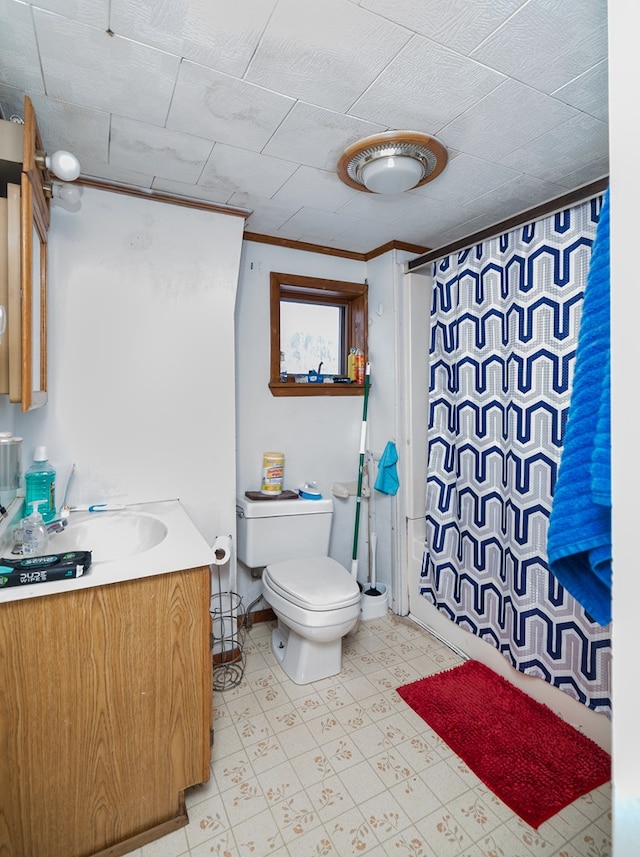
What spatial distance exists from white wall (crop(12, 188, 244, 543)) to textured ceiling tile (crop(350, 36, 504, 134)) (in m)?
0.95

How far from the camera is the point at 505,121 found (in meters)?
1.41

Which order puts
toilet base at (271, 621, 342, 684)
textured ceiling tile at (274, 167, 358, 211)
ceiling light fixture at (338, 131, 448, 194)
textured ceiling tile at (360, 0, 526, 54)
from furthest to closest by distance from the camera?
1. toilet base at (271, 621, 342, 684)
2. textured ceiling tile at (274, 167, 358, 211)
3. ceiling light fixture at (338, 131, 448, 194)
4. textured ceiling tile at (360, 0, 526, 54)

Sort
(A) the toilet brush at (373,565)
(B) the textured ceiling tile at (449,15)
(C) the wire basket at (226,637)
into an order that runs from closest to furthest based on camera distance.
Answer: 1. (B) the textured ceiling tile at (449,15)
2. (C) the wire basket at (226,637)
3. (A) the toilet brush at (373,565)

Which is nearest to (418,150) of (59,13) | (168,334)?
(59,13)

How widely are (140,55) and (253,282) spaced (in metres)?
1.27

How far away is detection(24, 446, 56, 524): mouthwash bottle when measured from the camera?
159 cm

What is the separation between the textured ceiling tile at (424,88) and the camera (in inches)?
45.4

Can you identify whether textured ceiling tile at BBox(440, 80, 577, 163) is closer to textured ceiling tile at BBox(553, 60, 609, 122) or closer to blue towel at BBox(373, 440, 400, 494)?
textured ceiling tile at BBox(553, 60, 609, 122)

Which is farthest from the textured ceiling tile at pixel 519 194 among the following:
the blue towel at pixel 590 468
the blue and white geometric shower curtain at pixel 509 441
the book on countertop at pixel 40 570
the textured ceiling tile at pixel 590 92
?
the book on countertop at pixel 40 570

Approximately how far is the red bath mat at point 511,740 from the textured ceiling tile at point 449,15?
7.10 ft

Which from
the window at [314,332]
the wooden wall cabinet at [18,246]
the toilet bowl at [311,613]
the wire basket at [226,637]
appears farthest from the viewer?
the window at [314,332]

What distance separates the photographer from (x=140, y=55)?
3.81ft

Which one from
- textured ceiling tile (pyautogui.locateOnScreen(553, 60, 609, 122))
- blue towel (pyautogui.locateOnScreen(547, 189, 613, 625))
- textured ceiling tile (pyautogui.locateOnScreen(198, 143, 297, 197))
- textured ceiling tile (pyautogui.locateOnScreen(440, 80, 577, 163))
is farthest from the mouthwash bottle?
textured ceiling tile (pyautogui.locateOnScreen(553, 60, 609, 122))

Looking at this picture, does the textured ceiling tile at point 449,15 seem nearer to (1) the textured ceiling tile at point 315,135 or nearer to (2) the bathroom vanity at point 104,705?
(1) the textured ceiling tile at point 315,135
